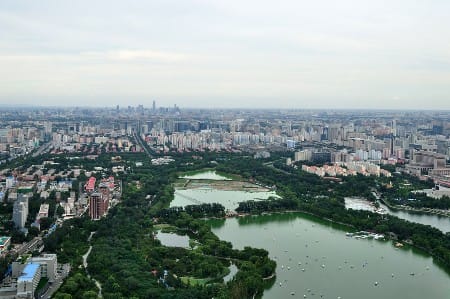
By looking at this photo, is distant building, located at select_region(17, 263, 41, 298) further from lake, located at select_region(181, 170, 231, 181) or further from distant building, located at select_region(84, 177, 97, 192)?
lake, located at select_region(181, 170, 231, 181)

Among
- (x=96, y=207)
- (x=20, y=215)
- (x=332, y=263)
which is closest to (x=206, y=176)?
(x=96, y=207)

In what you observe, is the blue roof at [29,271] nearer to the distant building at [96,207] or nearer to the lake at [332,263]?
the lake at [332,263]

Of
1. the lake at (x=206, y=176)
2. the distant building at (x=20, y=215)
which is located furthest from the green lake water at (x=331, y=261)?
the lake at (x=206, y=176)

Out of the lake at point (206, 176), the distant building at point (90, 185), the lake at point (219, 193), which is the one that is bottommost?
the lake at point (219, 193)

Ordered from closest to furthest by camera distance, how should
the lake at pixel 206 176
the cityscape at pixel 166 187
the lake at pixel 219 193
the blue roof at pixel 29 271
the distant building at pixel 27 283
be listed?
the distant building at pixel 27 283 → the blue roof at pixel 29 271 → the cityscape at pixel 166 187 → the lake at pixel 219 193 → the lake at pixel 206 176

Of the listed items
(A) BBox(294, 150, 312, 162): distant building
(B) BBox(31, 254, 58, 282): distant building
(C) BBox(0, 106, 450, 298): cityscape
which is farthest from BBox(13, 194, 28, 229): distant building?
(A) BBox(294, 150, 312, 162): distant building

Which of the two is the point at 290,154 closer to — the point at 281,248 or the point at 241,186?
the point at 241,186

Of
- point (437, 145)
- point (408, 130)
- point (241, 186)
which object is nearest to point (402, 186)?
point (241, 186)

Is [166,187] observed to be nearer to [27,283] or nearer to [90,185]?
[90,185]
